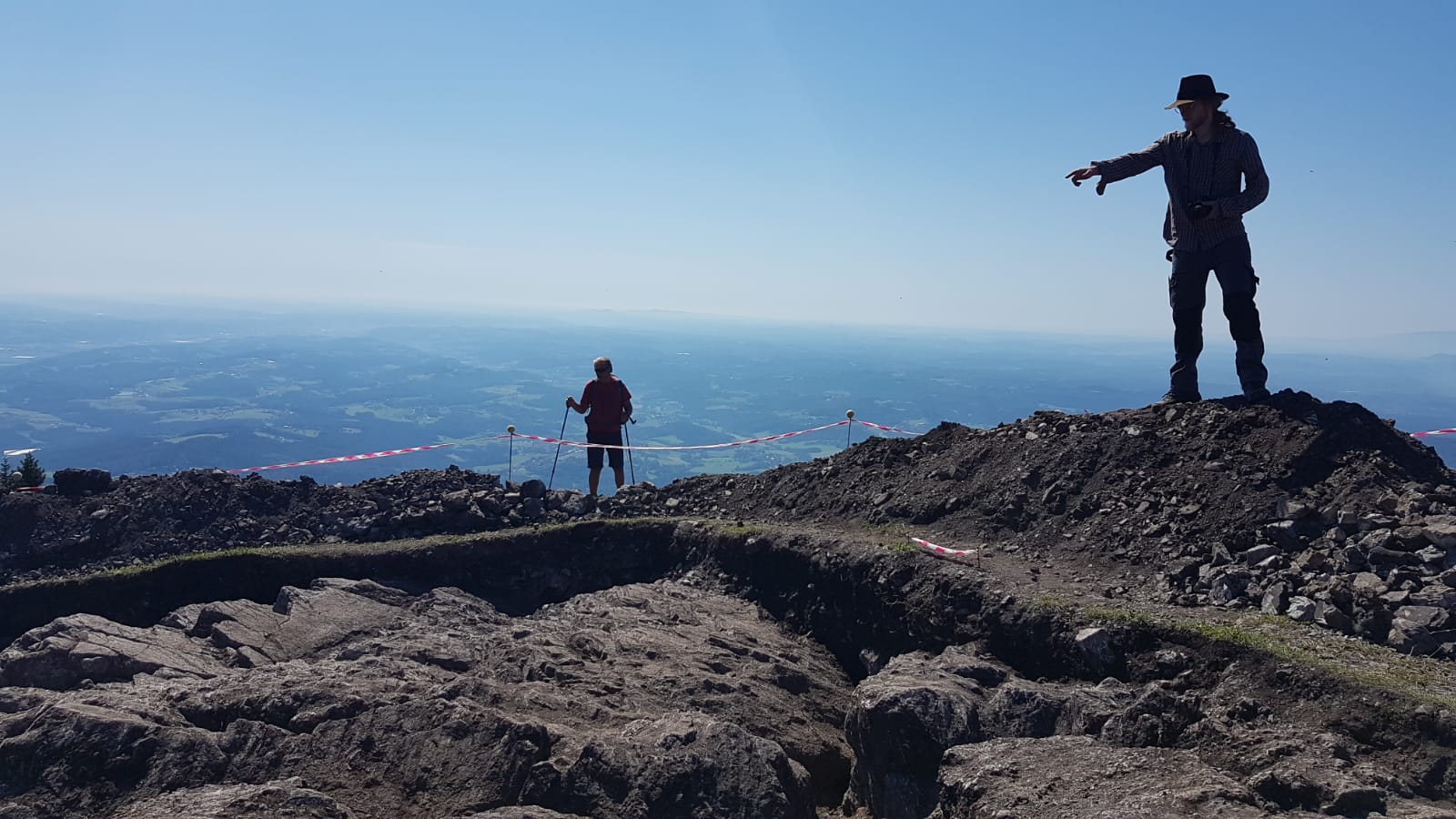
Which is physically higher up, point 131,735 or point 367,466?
point 131,735

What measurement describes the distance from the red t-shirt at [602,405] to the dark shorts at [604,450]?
102mm

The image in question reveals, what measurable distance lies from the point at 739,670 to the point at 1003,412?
112821 millimetres

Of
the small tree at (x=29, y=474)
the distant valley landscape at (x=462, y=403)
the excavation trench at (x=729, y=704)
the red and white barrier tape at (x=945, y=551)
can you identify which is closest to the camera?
the excavation trench at (x=729, y=704)

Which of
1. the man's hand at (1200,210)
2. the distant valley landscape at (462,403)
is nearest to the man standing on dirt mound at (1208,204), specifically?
the man's hand at (1200,210)

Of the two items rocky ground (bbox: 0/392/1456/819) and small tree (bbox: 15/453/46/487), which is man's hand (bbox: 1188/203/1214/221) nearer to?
rocky ground (bbox: 0/392/1456/819)

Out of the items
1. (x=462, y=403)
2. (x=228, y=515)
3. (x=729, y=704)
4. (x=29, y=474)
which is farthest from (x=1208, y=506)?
(x=462, y=403)

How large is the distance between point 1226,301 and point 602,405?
1018cm

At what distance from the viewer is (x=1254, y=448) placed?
380 inches

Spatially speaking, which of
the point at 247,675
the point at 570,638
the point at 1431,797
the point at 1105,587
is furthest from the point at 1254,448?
the point at 247,675

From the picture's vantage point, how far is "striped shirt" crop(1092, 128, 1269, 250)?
9750 mm

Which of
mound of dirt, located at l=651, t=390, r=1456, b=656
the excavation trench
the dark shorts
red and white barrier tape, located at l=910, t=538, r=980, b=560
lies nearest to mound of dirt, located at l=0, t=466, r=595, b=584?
the dark shorts

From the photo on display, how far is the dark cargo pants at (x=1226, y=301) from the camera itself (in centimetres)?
1009

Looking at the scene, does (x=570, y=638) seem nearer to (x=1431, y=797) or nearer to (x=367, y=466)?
(x=1431, y=797)

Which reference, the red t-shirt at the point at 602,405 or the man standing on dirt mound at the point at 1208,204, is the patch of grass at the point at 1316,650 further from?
the red t-shirt at the point at 602,405
